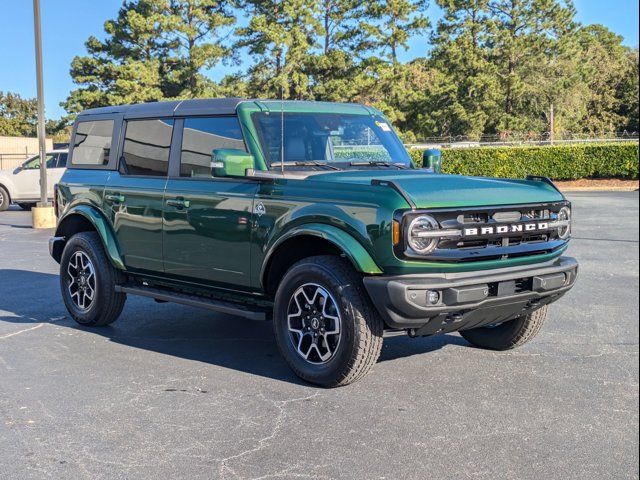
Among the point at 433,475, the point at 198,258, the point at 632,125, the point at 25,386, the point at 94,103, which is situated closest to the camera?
the point at 433,475

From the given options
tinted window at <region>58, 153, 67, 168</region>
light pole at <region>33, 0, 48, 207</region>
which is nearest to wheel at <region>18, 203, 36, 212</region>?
tinted window at <region>58, 153, 67, 168</region>

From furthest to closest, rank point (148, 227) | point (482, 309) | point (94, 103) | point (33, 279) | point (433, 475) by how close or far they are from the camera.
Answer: point (94, 103) → point (33, 279) → point (148, 227) → point (482, 309) → point (433, 475)

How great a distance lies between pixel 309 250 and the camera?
18.1 ft

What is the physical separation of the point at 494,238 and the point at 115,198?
359 centimetres

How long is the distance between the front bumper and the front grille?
11cm

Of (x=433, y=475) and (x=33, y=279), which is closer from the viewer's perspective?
(x=433, y=475)

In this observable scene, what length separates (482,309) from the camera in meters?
4.91

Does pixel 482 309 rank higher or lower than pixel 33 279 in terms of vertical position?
higher

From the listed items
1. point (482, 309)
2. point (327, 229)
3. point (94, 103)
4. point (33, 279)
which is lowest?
point (33, 279)

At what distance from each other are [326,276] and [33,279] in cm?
630

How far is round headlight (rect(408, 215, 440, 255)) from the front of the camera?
469 centimetres

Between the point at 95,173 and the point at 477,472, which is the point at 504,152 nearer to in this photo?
the point at 95,173

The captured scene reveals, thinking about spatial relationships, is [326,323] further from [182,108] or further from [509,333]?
[182,108]

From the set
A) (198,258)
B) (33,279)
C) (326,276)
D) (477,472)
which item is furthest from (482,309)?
→ (33,279)
